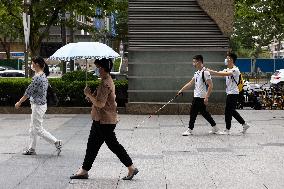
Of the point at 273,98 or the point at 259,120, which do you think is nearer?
the point at 259,120

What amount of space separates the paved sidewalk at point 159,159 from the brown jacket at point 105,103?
2.78 ft

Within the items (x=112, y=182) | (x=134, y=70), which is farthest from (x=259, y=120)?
(x=112, y=182)

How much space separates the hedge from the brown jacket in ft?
35.3

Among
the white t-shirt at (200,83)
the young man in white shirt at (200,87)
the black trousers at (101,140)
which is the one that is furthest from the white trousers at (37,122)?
the white t-shirt at (200,83)

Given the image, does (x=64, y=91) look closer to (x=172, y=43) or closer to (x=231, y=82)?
(x=172, y=43)

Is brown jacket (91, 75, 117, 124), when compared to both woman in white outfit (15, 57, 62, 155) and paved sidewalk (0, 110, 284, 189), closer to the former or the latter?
paved sidewalk (0, 110, 284, 189)

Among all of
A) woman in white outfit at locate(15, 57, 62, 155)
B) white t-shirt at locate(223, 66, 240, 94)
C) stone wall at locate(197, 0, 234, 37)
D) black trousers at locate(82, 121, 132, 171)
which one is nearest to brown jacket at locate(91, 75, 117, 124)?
black trousers at locate(82, 121, 132, 171)

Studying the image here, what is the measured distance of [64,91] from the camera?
18.5m

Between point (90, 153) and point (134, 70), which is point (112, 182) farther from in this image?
point (134, 70)

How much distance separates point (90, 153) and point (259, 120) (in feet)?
31.2

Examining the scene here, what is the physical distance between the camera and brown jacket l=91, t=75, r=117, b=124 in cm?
755

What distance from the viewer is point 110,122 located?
7711mm

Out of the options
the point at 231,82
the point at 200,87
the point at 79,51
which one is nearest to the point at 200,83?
the point at 200,87

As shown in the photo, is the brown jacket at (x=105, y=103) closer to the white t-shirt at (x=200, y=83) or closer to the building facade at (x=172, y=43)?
the white t-shirt at (x=200, y=83)
